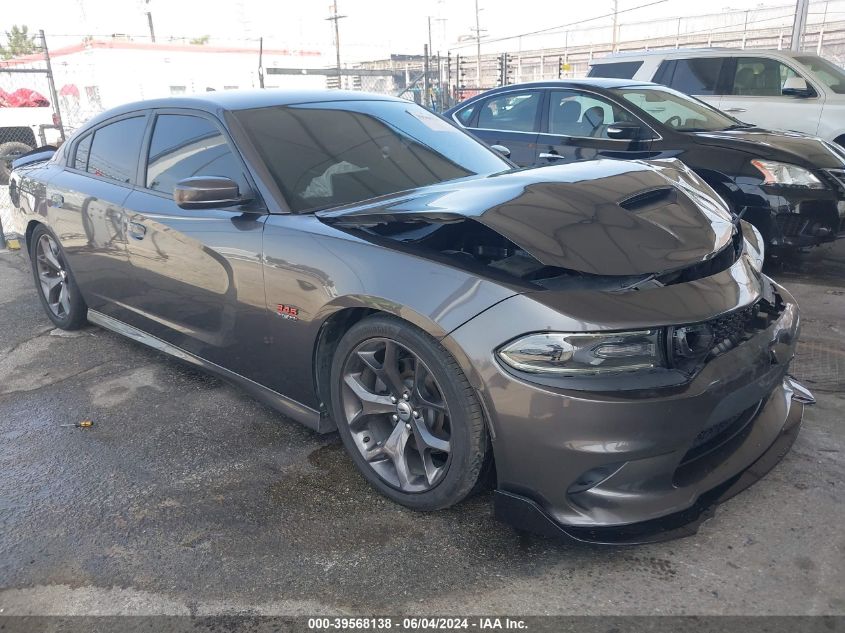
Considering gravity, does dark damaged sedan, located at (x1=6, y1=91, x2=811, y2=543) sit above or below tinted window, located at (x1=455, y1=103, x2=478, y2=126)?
below

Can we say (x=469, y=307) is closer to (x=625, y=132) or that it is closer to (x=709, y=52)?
(x=625, y=132)

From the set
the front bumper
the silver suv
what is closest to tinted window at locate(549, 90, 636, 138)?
the silver suv

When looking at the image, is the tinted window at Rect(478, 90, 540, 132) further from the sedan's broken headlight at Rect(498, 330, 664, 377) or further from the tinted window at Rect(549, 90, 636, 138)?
the sedan's broken headlight at Rect(498, 330, 664, 377)

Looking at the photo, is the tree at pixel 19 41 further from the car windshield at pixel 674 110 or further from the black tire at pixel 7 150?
the car windshield at pixel 674 110

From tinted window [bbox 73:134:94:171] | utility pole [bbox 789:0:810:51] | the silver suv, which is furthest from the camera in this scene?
utility pole [bbox 789:0:810:51]

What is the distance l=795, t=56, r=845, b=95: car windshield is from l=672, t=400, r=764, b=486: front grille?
23.7ft

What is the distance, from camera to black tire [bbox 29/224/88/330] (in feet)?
14.7

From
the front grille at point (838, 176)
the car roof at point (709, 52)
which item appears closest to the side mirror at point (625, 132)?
the front grille at point (838, 176)

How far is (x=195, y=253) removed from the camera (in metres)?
3.17

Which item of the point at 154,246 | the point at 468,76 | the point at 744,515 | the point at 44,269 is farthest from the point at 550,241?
the point at 468,76

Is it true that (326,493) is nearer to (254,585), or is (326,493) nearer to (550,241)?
(254,585)

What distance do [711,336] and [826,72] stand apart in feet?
25.7

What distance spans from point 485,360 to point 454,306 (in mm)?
205

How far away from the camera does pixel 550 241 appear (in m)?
2.21
